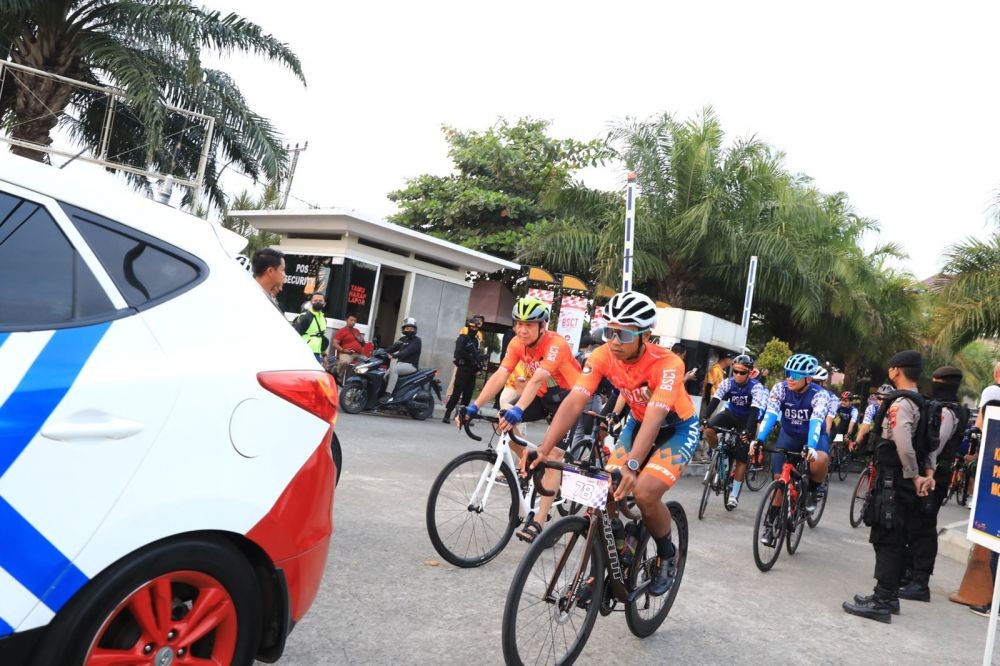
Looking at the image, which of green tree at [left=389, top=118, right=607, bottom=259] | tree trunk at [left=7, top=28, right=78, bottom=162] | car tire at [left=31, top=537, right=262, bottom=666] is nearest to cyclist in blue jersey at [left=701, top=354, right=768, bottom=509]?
car tire at [left=31, top=537, right=262, bottom=666]

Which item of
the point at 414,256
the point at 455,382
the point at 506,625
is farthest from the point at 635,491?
the point at 414,256

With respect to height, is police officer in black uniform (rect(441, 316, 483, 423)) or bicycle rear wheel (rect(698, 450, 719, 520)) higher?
police officer in black uniform (rect(441, 316, 483, 423))

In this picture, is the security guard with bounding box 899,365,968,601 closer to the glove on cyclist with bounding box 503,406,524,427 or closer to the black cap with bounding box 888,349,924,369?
the black cap with bounding box 888,349,924,369

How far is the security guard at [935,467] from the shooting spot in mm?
6348

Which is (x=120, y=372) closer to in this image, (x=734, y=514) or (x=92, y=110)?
(x=734, y=514)

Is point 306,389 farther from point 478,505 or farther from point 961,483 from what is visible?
point 961,483

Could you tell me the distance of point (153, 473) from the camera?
2.50m

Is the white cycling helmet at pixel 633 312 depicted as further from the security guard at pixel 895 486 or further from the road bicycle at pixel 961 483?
the road bicycle at pixel 961 483

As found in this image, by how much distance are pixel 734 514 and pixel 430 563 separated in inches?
210

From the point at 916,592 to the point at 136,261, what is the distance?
6524mm

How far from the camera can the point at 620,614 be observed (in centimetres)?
520

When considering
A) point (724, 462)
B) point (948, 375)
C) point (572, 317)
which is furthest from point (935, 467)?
point (572, 317)

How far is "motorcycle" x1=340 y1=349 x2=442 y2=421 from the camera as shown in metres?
13.8

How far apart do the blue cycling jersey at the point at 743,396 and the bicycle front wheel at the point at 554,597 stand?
6.46 metres
